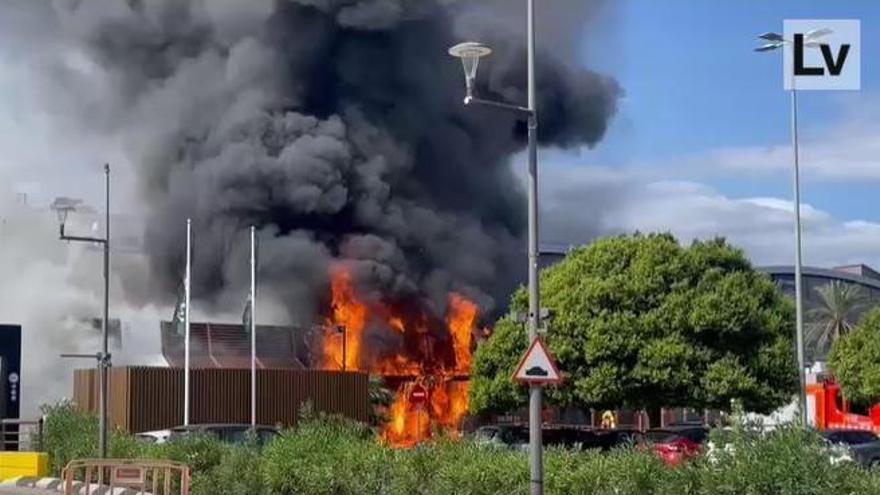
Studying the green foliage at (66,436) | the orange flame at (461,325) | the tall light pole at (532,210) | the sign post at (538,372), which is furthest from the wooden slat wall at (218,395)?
the sign post at (538,372)

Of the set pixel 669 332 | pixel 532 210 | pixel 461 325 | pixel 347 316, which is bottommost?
pixel 669 332

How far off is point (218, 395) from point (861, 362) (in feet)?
81.6

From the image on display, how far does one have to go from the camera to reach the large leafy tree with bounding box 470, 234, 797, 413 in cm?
3407

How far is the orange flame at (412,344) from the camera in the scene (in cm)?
5684

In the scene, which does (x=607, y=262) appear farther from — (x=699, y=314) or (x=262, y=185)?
(x=262, y=185)

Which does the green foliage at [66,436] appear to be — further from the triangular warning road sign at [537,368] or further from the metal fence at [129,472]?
the triangular warning road sign at [537,368]

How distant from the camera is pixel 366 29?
65188mm

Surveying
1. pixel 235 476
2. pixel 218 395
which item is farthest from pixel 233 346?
pixel 235 476

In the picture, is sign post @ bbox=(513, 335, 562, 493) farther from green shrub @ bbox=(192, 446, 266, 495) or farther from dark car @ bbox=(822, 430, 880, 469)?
dark car @ bbox=(822, 430, 880, 469)

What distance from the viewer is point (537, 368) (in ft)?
46.1

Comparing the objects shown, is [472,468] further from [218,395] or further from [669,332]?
[218,395]

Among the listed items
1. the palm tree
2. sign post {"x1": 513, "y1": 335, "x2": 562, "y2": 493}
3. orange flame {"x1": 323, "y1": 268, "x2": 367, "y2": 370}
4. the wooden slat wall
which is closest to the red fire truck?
the palm tree

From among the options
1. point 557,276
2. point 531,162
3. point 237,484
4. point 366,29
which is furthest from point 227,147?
point 531,162

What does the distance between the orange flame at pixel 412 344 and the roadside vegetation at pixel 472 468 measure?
1276 inches
